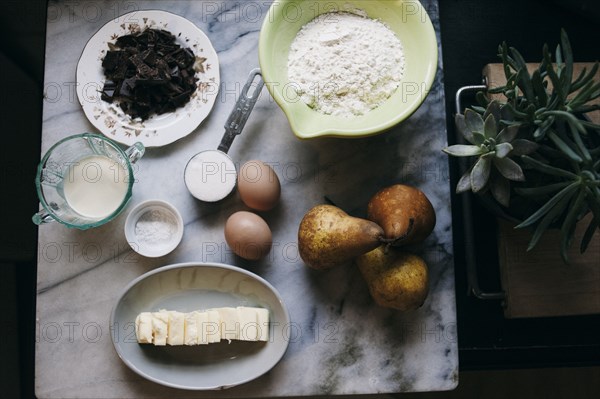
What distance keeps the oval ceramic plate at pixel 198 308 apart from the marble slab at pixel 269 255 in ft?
0.11

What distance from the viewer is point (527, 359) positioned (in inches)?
51.1

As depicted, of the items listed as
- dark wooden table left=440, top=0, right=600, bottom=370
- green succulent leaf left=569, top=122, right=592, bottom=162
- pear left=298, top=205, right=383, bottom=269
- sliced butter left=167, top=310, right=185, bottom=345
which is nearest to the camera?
green succulent leaf left=569, top=122, right=592, bottom=162

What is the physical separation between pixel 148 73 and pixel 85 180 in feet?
0.79

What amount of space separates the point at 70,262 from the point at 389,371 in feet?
2.17

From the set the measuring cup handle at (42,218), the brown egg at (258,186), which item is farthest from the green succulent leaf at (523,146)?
the measuring cup handle at (42,218)

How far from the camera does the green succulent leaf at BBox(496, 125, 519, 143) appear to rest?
36.9 inches

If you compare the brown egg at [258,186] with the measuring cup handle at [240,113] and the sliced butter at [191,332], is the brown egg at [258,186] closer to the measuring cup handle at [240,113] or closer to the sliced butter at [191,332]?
the measuring cup handle at [240,113]

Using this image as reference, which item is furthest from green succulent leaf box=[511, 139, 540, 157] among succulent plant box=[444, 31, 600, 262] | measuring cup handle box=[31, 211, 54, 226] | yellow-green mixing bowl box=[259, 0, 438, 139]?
measuring cup handle box=[31, 211, 54, 226]

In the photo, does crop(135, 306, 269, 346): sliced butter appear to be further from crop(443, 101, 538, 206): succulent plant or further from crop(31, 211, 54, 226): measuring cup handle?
crop(443, 101, 538, 206): succulent plant

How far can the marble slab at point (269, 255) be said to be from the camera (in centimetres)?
113

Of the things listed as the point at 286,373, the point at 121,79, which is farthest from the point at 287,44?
the point at 286,373

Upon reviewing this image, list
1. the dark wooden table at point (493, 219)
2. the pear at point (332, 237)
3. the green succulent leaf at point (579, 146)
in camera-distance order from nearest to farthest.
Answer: the green succulent leaf at point (579, 146) → the pear at point (332, 237) → the dark wooden table at point (493, 219)

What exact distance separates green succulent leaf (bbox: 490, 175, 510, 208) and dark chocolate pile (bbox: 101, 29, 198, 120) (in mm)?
602

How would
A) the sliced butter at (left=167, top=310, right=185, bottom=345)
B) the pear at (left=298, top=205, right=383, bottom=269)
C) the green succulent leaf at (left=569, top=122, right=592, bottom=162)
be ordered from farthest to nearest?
the sliced butter at (left=167, top=310, right=185, bottom=345) < the pear at (left=298, top=205, right=383, bottom=269) < the green succulent leaf at (left=569, top=122, right=592, bottom=162)
